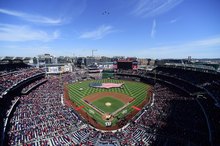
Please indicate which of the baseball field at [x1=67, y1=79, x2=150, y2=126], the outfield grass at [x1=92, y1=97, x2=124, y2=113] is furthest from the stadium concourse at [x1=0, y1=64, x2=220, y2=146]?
the outfield grass at [x1=92, y1=97, x2=124, y2=113]

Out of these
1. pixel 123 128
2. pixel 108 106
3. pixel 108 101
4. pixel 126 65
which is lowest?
pixel 123 128

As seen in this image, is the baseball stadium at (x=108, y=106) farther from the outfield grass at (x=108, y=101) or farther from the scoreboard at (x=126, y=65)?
the scoreboard at (x=126, y=65)

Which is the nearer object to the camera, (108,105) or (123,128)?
(123,128)

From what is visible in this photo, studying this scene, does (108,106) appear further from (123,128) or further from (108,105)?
(123,128)

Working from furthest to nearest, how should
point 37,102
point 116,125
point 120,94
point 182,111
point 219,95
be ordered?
point 120,94
point 37,102
point 182,111
point 116,125
point 219,95

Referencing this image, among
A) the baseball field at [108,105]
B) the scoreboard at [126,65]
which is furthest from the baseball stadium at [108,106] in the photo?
the scoreboard at [126,65]

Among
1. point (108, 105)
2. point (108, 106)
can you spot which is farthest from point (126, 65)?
point (108, 106)

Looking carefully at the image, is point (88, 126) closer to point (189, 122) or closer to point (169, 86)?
point (189, 122)

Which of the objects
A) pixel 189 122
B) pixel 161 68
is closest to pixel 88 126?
pixel 189 122

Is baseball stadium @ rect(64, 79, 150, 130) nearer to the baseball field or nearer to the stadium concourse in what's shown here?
the baseball field
